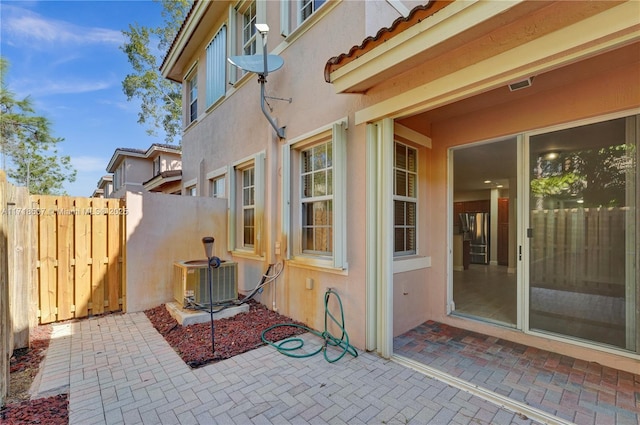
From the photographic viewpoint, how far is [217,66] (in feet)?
24.4

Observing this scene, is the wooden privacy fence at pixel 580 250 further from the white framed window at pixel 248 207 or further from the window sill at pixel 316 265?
the white framed window at pixel 248 207

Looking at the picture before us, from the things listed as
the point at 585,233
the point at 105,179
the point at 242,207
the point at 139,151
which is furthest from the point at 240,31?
the point at 105,179

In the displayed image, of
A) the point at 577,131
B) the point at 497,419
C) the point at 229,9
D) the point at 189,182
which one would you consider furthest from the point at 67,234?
the point at 577,131

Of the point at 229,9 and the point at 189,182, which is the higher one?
the point at 229,9

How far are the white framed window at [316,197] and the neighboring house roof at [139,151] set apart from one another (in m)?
12.6

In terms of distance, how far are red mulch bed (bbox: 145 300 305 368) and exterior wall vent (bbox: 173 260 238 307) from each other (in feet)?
1.36

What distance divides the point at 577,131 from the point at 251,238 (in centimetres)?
577

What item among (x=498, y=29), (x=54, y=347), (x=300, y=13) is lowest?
(x=54, y=347)

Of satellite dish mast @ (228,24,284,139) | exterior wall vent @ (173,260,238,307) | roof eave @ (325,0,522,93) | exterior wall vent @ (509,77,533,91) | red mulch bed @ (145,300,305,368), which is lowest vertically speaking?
red mulch bed @ (145,300,305,368)

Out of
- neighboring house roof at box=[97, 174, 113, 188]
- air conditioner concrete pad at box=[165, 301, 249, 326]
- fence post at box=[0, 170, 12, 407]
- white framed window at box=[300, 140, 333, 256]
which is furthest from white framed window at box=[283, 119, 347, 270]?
neighboring house roof at box=[97, 174, 113, 188]

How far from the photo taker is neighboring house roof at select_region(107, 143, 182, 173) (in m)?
14.7

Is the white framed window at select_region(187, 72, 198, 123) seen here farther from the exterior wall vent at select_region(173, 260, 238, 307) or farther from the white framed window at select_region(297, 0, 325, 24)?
the exterior wall vent at select_region(173, 260, 238, 307)

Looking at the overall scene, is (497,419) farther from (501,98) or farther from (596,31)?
(501,98)

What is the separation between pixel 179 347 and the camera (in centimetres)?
372
